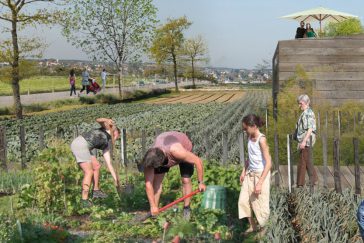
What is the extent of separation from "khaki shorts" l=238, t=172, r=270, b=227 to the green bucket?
64 cm

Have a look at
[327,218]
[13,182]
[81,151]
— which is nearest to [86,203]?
[81,151]

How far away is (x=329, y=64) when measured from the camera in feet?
47.5

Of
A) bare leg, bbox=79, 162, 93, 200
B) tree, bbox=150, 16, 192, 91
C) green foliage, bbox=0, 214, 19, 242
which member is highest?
tree, bbox=150, 16, 192, 91

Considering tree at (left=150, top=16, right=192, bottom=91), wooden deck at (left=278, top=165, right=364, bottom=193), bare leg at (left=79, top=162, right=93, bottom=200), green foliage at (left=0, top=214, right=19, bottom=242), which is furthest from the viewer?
tree at (left=150, top=16, right=192, bottom=91)

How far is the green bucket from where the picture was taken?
7123 millimetres

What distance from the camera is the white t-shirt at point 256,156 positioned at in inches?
248

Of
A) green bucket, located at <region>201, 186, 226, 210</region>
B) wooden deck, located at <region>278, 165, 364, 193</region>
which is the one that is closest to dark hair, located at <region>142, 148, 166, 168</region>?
green bucket, located at <region>201, 186, 226, 210</region>

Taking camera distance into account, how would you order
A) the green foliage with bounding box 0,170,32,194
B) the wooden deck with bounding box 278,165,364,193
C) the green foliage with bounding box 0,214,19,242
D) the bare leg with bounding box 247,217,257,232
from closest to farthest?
the green foliage with bounding box 0,214,19,242
the bare leg with bounding box 247,217,257,232
the wooden deck with bounding box 278,165,364,193
the green foliage with bounding box 0,170,32,194

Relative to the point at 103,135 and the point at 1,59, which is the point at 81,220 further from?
the point at 1,59

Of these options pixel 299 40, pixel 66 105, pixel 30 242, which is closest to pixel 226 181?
pixel 30 242

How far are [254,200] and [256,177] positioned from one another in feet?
0.80

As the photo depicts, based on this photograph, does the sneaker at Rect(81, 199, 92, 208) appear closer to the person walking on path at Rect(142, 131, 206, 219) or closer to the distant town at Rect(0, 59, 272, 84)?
the person walking on path at Rect(142, 131, 206, 219)

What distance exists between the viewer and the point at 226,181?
8438mm

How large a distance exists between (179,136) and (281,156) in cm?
543
